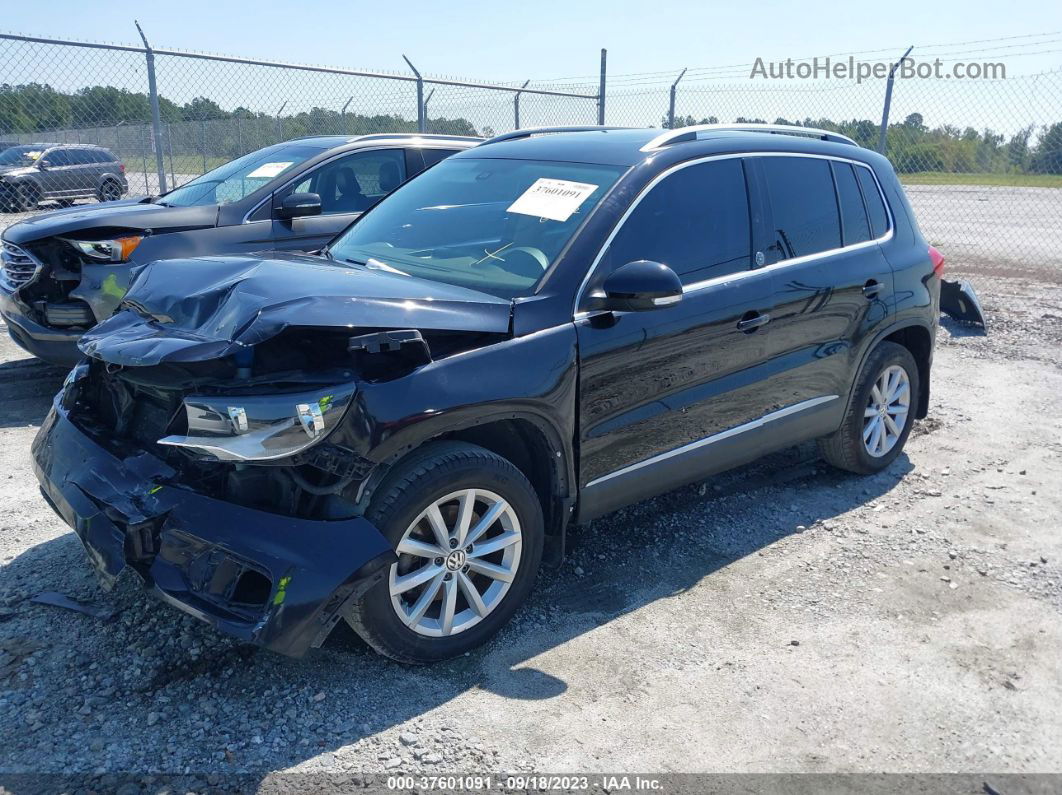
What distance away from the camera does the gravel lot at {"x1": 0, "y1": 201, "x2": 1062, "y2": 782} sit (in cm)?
284

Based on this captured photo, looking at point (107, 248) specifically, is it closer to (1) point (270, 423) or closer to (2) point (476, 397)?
(1) point (270, 423)

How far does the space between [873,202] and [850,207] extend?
252 mm

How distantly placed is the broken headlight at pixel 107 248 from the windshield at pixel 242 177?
0.80 meters

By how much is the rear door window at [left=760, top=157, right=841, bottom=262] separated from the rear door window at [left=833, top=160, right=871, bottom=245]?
0.22ft

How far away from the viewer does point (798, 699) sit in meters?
3.16

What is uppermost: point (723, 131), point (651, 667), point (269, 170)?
point (723, 131)

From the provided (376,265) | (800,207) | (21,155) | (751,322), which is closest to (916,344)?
(800,207)

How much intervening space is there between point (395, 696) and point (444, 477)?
781 mm

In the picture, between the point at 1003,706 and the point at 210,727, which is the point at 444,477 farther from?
the point at 1003,706

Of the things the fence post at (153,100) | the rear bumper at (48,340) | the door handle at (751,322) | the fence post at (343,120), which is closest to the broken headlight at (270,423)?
the door handle at (751,322)

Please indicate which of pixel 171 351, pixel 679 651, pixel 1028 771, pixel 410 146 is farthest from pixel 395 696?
pixel 410 146

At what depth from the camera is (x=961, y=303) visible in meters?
8.91

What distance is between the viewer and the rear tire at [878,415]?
4.93m

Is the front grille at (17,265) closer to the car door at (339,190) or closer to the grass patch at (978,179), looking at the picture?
the car door at (339,190)
